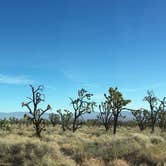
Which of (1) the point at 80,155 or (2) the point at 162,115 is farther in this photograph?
(2) the point at 162,115

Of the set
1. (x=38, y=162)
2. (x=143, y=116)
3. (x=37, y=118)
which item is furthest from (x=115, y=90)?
(x=38, y=162)

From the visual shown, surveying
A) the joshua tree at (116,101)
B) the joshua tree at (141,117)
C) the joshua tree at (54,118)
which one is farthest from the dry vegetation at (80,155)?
the joshua tree at (54,118)

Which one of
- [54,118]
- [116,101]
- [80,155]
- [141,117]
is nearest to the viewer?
[80,155]

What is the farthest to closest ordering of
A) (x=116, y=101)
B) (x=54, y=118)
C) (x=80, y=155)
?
(x=54, y=118), (x=116, y=101), (x=80, y=155)

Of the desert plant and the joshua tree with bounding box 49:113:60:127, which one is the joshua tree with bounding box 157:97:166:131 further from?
the joshua tree with bounding box 49:113:60:127

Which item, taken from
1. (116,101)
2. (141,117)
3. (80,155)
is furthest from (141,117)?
(80,155)

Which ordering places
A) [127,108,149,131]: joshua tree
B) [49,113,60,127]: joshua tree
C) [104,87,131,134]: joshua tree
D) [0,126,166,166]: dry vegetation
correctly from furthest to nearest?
[49,113,60,127]: joshua tree
[127,108,149,131]: joshua tree
[104,87,131,134]: joshua tree
[0,126,166,166]: dry vegetation

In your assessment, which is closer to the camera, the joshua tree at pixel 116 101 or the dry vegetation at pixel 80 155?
the dry vegetation at pixel 80 155

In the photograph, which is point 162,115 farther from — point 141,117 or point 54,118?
point 54,118

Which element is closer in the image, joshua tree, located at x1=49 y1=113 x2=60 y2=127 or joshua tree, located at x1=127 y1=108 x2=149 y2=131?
joshua tree, located at x1=127 y1=108 x2=149 y2=131

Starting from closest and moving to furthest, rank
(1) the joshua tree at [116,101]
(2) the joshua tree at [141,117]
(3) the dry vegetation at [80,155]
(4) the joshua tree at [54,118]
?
(3) the dry vegetation at [80,155] < (1) the joshua tree at [116,101] < (2) the joshua tree at [141,117] < (4) the joshua tree at [54,118]

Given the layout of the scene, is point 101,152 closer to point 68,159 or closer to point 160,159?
point 68,159

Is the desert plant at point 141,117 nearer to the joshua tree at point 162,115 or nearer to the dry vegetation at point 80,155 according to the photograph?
the joshua tree at point 162,115

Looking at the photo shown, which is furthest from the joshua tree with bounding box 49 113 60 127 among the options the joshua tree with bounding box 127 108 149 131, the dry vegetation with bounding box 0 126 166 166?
the dry vegetation with bounding box 0 126 166 166
